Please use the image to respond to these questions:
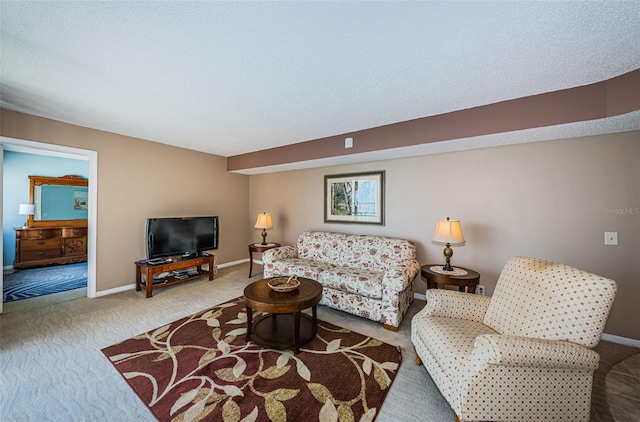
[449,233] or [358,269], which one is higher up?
[449,233]

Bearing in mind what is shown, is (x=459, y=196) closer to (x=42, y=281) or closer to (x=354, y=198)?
(x=354, y=198)

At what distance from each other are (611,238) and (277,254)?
12.7 feet

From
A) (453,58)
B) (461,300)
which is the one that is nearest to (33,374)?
(461,300)

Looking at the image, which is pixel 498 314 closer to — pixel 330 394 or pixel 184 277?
pixel 330 394

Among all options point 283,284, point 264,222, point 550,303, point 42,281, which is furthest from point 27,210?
point 550,303

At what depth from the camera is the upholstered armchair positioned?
1.29 meters

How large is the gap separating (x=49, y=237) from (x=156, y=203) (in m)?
2.77

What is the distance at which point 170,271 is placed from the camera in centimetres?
381

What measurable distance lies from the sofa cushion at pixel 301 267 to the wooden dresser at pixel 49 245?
182 inches

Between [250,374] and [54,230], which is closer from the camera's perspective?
[250,374]

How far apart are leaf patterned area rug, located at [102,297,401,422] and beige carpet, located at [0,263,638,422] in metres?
0.10

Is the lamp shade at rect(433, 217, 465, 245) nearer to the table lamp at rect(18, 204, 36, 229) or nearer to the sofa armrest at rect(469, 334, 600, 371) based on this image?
the sofa armrest at rect(469, 334, 600, 371)

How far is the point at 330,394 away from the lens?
1.68 metres

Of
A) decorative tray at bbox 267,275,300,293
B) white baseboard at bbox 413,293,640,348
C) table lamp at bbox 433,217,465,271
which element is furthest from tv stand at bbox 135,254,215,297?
white baseboard at bbox 413,293,640,348
